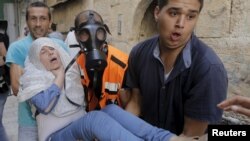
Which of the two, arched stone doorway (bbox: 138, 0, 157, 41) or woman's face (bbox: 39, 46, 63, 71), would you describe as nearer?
woman's face (bbox: 39, 46, 63, 71)

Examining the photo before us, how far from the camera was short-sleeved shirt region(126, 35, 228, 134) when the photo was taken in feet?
4.56

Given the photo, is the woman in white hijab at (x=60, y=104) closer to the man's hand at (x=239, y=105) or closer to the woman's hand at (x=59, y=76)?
the woman's hand at (x=59, y=76)

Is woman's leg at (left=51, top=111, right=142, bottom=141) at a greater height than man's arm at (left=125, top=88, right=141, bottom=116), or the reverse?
man's arm at (left=125, top=88, right=141, bottom=116)

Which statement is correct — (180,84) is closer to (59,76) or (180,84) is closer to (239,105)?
(239,105)

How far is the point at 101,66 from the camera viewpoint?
1872mm

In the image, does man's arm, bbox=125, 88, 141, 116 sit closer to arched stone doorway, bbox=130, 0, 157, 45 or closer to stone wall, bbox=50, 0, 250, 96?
stone wall, bbox=50, 0, 250, 96

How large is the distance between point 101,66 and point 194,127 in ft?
2.24

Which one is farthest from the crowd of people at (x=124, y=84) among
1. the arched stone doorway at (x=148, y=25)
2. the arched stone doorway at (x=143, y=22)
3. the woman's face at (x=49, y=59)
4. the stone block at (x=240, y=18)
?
the arched stone doorway at (x=148, y=25)

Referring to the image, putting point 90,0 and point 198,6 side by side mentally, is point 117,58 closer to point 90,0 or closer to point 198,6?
point 198,6

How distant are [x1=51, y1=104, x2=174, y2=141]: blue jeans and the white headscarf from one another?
0.83ft

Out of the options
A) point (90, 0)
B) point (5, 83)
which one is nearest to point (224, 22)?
point (5, 83)

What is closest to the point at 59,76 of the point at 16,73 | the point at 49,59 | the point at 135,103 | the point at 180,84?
the point at 49,59

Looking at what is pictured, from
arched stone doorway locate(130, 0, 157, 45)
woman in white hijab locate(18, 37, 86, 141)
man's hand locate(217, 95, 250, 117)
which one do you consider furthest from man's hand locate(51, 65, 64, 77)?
arched stone doorway locate(130, 0, 157, 45)

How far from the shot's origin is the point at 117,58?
199 centimetres
